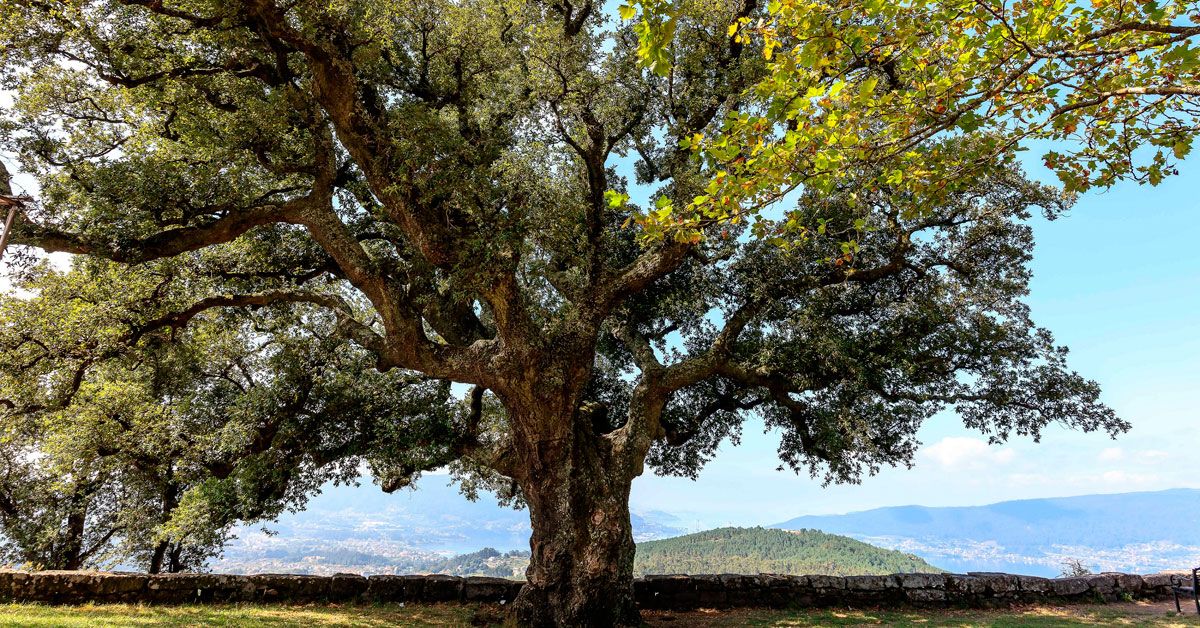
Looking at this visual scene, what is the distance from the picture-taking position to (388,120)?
368 inches

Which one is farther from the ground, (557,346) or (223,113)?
(223,113)

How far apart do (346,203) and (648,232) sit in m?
9.42

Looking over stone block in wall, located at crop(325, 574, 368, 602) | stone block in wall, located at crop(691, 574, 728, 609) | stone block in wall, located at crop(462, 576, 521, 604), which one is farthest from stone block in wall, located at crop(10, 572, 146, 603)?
stone block in wall, located at crop(691, 574, 728, 609)

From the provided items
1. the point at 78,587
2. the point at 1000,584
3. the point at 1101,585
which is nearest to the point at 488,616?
the point at 78,587

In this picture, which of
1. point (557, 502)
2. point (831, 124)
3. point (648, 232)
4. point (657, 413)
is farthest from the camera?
point (657, 413)

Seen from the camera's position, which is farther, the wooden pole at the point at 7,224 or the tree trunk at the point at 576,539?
the tree trunk at the point at 576,539

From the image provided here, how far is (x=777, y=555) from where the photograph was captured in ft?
181

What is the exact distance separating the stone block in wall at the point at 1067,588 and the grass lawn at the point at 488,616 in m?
0.50

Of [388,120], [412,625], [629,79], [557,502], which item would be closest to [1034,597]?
[557,502]

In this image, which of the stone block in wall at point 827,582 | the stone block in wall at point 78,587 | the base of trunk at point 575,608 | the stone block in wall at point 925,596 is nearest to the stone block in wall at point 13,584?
the stone block in wall at point 78,587

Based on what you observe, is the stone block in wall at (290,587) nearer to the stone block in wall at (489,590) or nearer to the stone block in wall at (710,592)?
the stone block in wall at (489,590)

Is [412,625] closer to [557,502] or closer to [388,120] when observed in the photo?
[557,502]

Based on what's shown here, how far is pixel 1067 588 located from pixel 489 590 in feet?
40.1

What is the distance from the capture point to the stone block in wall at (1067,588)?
11.9 metres
